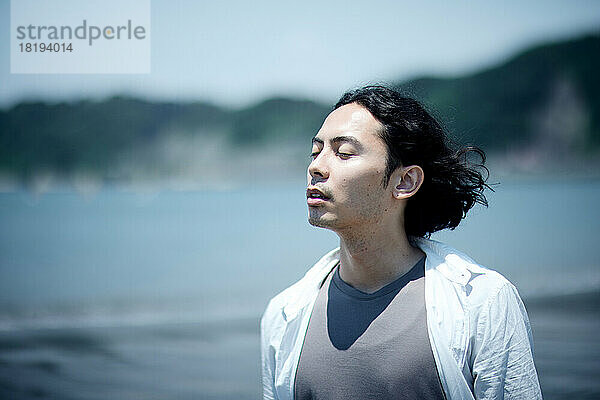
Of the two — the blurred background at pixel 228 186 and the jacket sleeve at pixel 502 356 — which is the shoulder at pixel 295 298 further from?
the blurred background at pixel 228 186

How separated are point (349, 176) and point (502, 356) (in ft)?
1.61

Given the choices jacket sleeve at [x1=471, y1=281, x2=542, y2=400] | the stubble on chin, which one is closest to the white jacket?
jacket sleeve at [x1=471, y1=281, x2=542, y2=400]

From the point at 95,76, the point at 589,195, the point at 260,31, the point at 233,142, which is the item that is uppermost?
the point at 260,31

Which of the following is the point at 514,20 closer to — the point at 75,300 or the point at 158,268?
the point at 158,268

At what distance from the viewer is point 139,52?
268 cm

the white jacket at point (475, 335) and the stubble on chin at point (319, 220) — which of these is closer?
the white jacket at point (475, 335)

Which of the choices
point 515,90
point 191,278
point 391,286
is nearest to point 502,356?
point 391,286

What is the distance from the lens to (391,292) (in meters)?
1.41

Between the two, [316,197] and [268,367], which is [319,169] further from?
[268,367]

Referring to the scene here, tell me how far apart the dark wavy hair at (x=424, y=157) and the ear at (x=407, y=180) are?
0.05 feet

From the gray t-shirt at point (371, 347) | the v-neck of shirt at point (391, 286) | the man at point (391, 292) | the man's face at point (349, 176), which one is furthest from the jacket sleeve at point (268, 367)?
the man's face at point (349, 176)

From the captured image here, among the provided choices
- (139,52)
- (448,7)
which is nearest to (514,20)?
(448,7)

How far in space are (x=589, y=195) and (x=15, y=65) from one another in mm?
2637

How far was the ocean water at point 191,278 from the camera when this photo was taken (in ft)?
8.93
